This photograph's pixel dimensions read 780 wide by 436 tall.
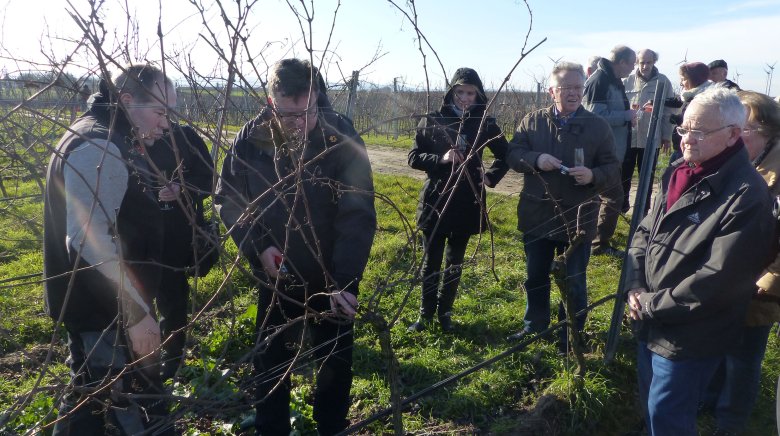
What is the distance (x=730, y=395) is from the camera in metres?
2.83

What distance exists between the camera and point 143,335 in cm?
206

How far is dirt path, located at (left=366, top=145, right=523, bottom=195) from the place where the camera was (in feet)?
26.7

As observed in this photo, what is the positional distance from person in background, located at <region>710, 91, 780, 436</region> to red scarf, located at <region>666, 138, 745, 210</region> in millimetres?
396

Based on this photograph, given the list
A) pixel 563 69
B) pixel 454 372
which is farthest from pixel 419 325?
pixel 563 69

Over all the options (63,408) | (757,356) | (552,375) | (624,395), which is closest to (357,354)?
(552,375)

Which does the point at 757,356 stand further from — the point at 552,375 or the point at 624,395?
the point at 552,375

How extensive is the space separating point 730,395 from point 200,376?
2677 millimetres

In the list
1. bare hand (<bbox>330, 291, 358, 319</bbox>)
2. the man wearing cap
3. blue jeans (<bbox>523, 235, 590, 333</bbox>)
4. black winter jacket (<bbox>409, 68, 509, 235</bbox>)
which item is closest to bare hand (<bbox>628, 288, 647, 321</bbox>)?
blue jeans (<bbox>523, 235, 590, 333</bbox>)

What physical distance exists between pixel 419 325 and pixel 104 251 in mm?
2263

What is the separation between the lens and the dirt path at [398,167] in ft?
26.7

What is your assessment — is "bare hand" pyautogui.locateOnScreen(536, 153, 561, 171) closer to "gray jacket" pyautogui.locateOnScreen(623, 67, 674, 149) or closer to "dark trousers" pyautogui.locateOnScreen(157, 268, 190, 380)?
"dark trousers" pyautogui.locateOnScreen(157, 268, 190, 380)

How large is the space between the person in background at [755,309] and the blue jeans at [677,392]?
45 cm

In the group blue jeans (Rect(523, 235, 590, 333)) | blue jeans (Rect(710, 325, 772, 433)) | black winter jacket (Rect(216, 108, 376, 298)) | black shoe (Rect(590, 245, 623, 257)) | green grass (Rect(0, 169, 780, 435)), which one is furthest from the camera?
black shoe (Rect(590, 245, 623, 257))

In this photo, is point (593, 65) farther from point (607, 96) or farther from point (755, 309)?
point (755, 309)
